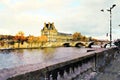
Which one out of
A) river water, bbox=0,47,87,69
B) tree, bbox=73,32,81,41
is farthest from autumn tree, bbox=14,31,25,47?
river water, bbox=0,47,87,69

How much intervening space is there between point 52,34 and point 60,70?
18312cm

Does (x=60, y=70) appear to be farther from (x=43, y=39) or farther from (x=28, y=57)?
(x=43, y=39)

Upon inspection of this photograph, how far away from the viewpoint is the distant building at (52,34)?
18712 centimetres

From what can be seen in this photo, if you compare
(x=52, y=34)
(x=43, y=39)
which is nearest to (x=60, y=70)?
(x=43, y=39)

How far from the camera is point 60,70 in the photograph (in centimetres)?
648

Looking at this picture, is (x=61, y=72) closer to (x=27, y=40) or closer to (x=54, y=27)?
(x=27, y=40)

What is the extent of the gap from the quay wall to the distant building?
174605 millimetres

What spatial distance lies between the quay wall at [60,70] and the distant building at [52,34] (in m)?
175

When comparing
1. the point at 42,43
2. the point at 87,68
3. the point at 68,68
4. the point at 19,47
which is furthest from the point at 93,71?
the point at 42,43

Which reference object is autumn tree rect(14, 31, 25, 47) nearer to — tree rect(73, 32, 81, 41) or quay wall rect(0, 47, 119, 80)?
tree rect(73, 32, 81, 41)

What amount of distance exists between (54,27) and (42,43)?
23.5 metres

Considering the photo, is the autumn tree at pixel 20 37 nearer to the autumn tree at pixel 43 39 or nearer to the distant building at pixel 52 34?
the autumn tree at pixel 43 39

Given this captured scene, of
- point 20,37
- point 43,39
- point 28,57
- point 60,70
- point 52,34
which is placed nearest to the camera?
point 60,70

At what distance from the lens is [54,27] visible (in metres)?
194
